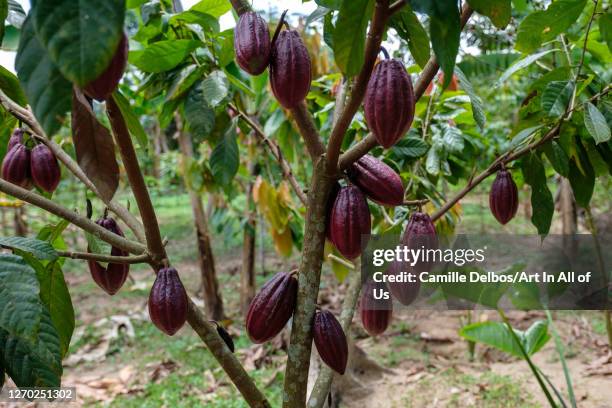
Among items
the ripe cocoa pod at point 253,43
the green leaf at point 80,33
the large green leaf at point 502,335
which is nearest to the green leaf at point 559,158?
the ripe cocoa pod at point 253,43

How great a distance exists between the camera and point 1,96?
0.82m

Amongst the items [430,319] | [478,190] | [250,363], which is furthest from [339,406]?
[478,190]

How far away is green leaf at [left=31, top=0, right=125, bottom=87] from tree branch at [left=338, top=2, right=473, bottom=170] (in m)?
0.39

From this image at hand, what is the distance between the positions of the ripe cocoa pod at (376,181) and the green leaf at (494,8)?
0.79ft

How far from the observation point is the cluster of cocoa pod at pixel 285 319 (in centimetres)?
74

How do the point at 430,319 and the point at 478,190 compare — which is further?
the point at 478,190

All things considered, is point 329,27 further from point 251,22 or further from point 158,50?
point 158,50

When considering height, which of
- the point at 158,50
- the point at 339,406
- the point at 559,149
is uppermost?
the point at 158,50

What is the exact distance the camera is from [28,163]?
93 cm

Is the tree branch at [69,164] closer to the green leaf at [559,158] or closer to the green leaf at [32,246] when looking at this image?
the green leaf at [32,246]

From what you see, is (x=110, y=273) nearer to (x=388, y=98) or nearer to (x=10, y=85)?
(x=10, y=85)

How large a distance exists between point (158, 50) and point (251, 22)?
0.41 metres

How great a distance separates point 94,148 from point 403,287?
Answer: 0.52 metres

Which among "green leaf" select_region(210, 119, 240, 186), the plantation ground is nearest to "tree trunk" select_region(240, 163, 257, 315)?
the plantation ground
